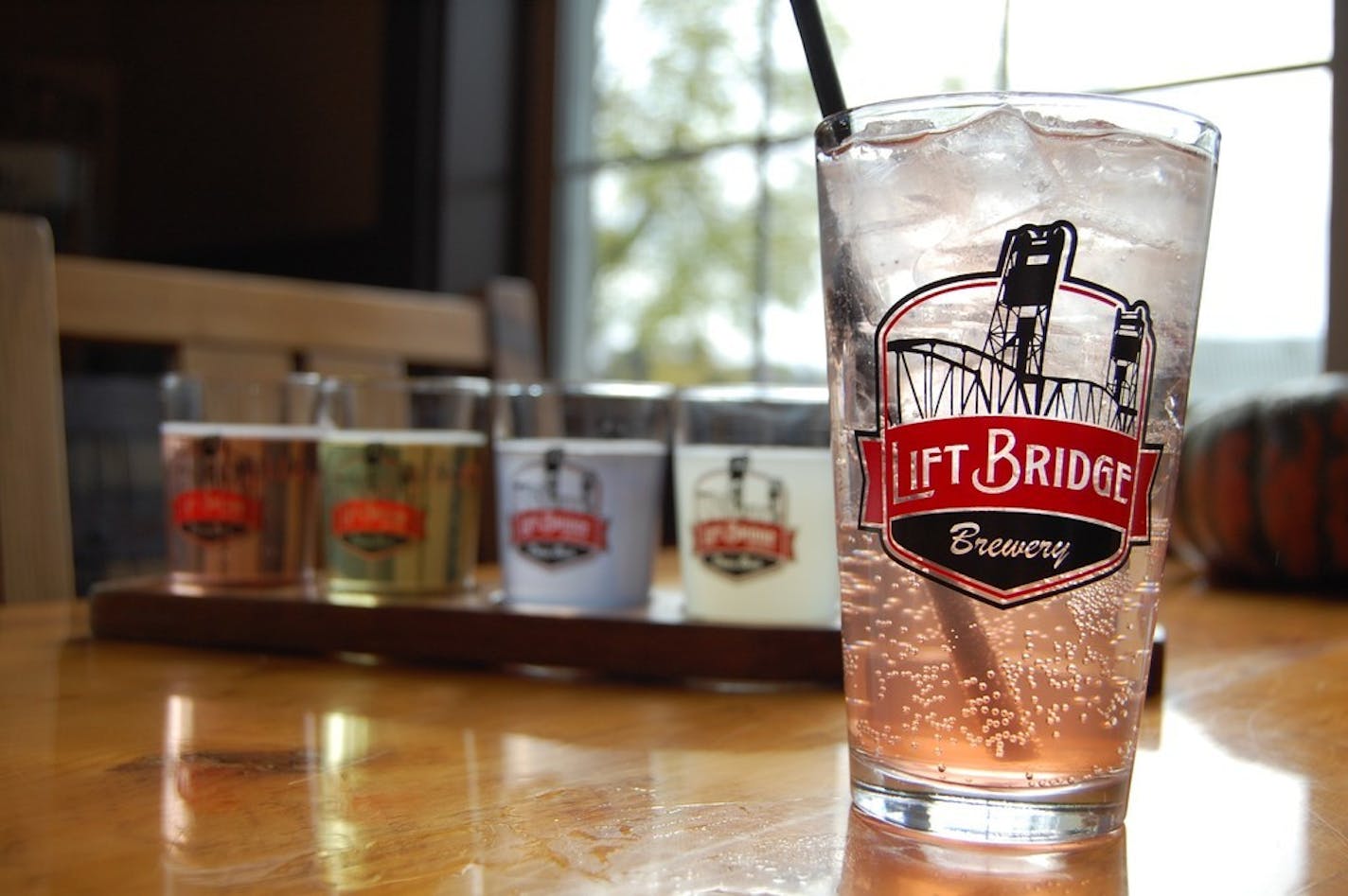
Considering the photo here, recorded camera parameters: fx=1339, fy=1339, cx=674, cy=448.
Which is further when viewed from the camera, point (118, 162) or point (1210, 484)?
point (118, 162)

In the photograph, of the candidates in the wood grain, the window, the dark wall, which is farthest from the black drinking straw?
the dark wall

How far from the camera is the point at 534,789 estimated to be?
511 mm

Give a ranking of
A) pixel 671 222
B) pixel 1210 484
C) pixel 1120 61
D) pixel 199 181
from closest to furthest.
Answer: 1. pixel 1210 484
2. pixel 1120 61
3. pixel 671 222
4. pixel 199 181

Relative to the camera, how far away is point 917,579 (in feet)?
1.48

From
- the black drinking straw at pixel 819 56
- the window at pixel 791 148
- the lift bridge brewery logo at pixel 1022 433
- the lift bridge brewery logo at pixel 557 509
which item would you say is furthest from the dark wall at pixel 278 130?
the lift bridge brewery logo at pixel 1022 433

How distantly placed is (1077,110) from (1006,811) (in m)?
0.23

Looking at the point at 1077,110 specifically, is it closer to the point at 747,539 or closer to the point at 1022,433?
the point at 1022,433

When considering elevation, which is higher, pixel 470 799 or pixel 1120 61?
pixel 1120 61

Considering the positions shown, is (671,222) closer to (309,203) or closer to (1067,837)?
(309,203)

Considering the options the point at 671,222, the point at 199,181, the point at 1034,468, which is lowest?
the point at 1034,468

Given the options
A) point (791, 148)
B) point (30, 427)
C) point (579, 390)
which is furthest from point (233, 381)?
point (791, 148)

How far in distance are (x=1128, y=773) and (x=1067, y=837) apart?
0.04 m

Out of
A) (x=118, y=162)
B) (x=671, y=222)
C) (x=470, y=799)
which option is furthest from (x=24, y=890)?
(x=118, y=162)

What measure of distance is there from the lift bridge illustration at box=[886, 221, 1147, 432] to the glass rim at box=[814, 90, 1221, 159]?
0.14 feet
